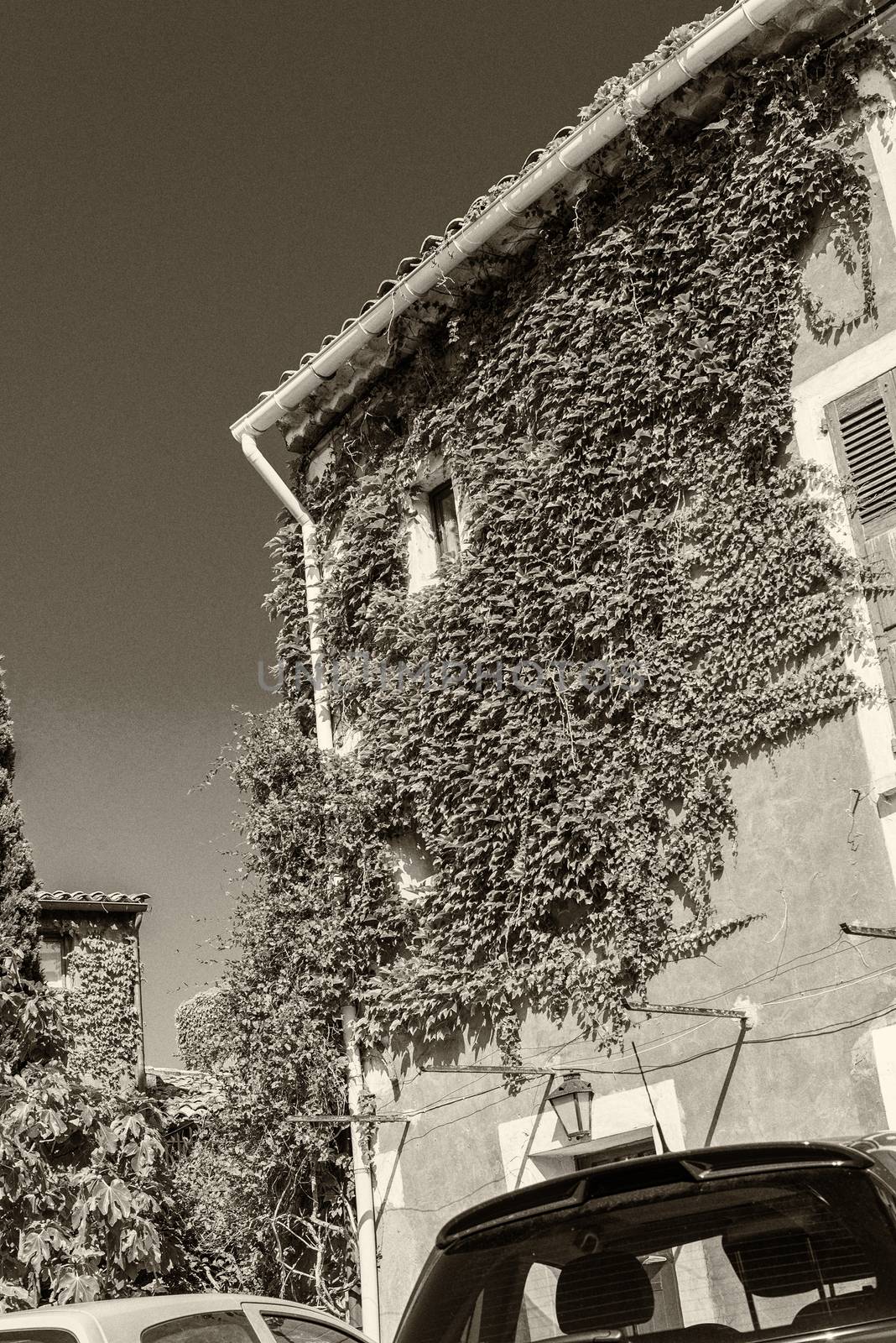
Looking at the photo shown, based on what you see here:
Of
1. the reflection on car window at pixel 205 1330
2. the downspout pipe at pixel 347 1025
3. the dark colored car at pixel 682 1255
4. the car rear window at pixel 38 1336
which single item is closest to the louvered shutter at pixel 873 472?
the downspout pipe at pixel 347 1025

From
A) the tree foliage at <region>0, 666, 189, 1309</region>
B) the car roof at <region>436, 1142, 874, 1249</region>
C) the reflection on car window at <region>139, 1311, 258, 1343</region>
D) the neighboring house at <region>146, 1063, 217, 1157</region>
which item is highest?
the neighboring house at <region>146, 1063, 217, 1157</region>

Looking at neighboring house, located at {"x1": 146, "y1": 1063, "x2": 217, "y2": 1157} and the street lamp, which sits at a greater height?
neighboring house, located at {"x1": 146, "y1": 1063, "x2": 217, "y2": 1157}

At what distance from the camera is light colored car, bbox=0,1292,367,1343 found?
4.32 metres

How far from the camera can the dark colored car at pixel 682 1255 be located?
2598mm

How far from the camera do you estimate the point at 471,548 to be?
1085cm

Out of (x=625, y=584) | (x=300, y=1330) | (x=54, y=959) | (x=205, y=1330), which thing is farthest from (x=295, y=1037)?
(x=54, y=959)

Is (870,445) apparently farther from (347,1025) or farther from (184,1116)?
(184,1116)

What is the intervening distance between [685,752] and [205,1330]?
17.5 ft

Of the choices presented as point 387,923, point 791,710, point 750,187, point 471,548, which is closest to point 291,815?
point 387,923

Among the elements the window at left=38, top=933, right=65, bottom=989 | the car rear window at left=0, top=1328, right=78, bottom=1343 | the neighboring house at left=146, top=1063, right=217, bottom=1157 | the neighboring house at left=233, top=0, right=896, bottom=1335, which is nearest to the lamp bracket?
the neighboring house at left=233, top=0, right=896, bottom=1335

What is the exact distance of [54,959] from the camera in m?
19.7

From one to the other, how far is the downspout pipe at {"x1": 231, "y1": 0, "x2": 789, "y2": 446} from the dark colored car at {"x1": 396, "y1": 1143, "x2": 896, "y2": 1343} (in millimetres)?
8758

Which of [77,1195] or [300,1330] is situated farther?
[77,1195]

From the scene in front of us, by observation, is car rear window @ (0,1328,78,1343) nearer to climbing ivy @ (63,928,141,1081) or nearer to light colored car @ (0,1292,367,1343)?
light colored car @ (0,1292,367,1343)
